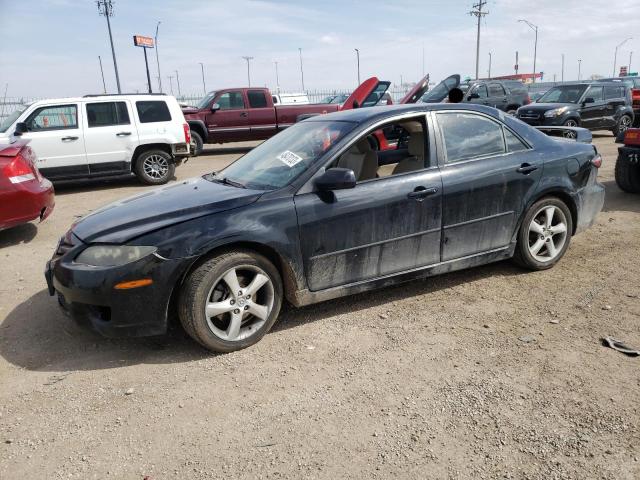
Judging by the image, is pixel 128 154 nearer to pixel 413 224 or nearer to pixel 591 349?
pixel 413 224

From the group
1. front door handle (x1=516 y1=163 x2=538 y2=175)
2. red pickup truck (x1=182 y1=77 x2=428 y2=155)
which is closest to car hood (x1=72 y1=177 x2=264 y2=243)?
front door handle (x1=516 y1=163 x2=538 y2=175)

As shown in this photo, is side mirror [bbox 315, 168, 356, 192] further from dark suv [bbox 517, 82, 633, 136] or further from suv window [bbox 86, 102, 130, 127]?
dark suv [bbox 517, 82, 633, 136]

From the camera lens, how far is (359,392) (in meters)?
2.99

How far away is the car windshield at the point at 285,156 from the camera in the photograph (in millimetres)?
3803

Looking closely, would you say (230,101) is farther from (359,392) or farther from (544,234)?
(359,392)

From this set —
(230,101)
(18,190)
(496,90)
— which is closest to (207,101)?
(230,101)

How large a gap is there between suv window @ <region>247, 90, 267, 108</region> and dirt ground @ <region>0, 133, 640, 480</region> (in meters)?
13.0

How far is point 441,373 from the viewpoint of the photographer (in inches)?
124

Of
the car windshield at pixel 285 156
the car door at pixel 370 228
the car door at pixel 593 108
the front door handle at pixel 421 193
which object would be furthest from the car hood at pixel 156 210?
the car door at pixel 593 108

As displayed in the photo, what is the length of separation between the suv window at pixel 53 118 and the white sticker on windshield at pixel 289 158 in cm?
742

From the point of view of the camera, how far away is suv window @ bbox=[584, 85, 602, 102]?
53.3 feet

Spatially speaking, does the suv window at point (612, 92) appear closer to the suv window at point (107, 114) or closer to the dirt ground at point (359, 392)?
the dirt ground at point (359, 392)

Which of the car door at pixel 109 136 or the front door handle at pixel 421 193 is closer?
the front door handle at pixel 421 193

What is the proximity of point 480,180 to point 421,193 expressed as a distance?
0.59 metres
